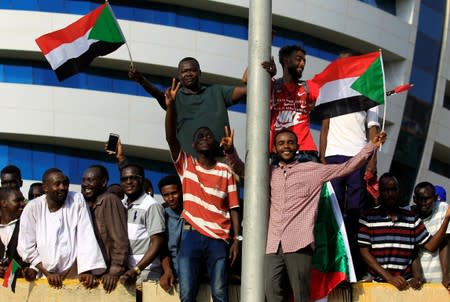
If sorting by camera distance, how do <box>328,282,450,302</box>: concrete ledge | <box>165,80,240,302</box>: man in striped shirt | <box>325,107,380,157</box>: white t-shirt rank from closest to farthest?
<box>165,80,240,302</box>: man in striped shirt → <box>328,282,450,302</box>: concrete ledge → <box>325,107,380,157</box>: white t-shirt

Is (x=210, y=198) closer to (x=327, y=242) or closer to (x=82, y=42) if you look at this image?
(x=327, y=242)

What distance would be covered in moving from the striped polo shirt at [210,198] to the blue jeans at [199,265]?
0.11 m

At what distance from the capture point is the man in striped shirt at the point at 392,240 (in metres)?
7.68

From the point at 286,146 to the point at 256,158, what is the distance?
3.51 feet

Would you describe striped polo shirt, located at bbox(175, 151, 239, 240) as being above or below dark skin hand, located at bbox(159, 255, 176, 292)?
above

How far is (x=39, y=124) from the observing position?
24938mm

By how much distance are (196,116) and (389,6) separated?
22.6 metres

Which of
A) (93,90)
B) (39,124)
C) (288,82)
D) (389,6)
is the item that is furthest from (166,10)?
(288,82)

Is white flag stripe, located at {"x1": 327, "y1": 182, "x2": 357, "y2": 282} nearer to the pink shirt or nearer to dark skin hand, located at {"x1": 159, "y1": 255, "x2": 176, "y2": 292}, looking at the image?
the pink shirt

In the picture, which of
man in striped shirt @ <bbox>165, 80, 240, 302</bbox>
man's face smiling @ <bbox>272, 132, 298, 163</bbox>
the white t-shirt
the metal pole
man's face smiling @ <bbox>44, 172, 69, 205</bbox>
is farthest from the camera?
the white t-shirt

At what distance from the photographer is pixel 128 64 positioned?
25.2m

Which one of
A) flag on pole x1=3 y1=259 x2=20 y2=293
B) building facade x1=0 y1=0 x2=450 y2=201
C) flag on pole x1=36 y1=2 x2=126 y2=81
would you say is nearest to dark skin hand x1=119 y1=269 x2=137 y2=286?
flag on pole x1=3 y1=259 x2=20 y2=293

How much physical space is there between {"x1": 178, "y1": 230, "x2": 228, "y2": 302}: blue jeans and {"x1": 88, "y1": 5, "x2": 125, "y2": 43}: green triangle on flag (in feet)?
7.82

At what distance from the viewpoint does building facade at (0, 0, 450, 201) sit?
24984 millimetres
